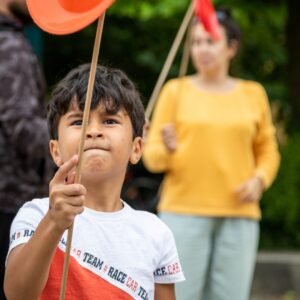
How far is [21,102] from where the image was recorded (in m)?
4.13

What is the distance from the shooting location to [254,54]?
39.5ft

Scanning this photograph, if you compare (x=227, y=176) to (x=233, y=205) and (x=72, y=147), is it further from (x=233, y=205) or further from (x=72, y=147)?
(x=72, y=147)

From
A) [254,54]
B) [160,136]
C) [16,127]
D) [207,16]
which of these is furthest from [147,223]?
[254,54]

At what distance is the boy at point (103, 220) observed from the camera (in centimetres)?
286

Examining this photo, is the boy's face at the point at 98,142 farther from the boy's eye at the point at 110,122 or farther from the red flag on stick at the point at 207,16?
the red flag on stick at the point at 207,16

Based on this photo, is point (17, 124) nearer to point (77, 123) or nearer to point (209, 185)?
point (77, 123)

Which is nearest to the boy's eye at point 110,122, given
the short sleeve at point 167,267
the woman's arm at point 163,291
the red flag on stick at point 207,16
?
the short sleeve at point 167,267

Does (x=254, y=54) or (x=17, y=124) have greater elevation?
(x=17, y=124)

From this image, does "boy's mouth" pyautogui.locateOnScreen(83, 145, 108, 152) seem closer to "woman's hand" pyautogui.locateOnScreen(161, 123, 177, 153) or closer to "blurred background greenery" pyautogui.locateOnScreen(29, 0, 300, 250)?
"woman's hand" pyautogui.locateOnScreen(161, 123, 177, 153)

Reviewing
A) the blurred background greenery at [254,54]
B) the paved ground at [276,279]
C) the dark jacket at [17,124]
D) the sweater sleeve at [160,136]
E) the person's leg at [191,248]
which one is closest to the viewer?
the dark jacket at [17,124]

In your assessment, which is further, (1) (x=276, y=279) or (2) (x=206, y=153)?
(1) (x=276, y=279)

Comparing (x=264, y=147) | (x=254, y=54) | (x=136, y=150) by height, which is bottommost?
(x=254, y=54)

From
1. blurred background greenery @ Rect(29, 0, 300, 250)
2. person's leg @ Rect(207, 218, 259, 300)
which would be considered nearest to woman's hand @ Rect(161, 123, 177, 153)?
person's leg @ Rect(207, 218, 259, 300)

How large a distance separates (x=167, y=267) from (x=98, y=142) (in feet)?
1.50
